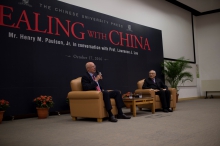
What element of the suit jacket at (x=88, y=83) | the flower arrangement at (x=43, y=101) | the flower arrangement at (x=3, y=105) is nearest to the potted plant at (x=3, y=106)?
the flower arrangement at (x=3, y=105)

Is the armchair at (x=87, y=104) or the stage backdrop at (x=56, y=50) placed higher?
the stage backdrop at (x=56, y=50)

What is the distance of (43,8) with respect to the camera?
207 inches

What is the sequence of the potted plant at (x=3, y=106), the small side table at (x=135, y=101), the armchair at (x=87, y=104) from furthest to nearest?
1. the small side table at (x=135, y=101)
2. the potted plant at (x=3, y=106)
3. the armchair at (x=87, y=104)

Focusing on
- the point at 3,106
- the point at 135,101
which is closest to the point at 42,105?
the point at 3,106

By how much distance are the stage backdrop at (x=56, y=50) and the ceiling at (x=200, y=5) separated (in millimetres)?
→ 3722

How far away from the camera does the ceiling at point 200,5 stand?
9.73 m

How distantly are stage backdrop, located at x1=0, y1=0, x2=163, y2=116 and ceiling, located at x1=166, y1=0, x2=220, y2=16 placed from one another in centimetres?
372

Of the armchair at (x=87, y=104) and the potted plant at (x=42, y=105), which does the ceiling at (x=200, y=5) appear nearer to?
the armchair at (x=87, y=104)

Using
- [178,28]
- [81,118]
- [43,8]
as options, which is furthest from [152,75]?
[178,28]

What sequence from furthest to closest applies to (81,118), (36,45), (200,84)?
(200,84), (36,45), (81,118)

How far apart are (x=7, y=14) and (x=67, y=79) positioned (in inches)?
77.7

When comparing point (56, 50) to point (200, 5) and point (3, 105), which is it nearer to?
point (3, 105)

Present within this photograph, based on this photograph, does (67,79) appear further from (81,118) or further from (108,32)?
(108,32)

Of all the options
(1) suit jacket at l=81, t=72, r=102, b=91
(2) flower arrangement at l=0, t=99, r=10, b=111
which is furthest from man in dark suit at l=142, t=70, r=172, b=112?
(2) flower arrangement at l=0, t=99, r=10, b=111
